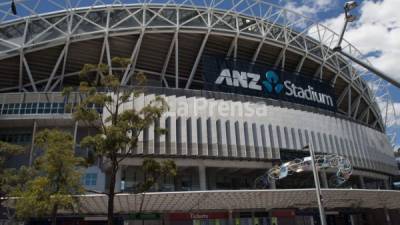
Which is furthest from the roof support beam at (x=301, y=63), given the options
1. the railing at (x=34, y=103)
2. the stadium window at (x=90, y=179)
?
the stadium window at (x=90, y=179)

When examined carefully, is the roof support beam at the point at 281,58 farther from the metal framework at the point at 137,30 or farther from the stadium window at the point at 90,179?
the stadium window at the point at 90,179

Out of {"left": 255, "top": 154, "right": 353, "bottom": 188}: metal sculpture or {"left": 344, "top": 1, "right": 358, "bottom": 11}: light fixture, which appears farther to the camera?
{"left": 255, "top": 154, "right": 353, "bottom": 188}: metal sculpture

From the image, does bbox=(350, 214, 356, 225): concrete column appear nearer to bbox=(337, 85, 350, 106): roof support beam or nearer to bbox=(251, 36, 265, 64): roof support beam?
bbox=(251, 36, 265, 64): roof support beam

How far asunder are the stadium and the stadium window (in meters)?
0.12

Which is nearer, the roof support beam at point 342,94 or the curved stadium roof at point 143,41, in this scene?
the curved stadium roof at point 143,41

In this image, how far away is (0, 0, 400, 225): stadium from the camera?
41.7 m

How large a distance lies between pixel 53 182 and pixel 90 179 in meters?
20.9

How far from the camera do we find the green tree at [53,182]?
838 inches

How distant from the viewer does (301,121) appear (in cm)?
5172

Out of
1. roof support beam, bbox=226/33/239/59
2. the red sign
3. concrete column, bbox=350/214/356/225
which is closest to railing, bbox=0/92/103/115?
the red sign

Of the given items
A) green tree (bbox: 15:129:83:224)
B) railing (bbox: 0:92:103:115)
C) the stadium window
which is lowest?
green tree (bbox: 15:129:83:224)

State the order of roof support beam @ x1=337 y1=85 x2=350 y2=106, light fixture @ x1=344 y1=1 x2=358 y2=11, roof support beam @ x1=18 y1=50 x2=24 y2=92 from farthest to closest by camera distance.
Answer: roof support beam @ x1=337 y1=85 x2=350 y2=106
roof support beam @ x1=18 y1=50 x2=24 y2=92
light fixture @ x1=344 y1=1 x2=358 y2=11

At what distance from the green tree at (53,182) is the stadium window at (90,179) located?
62.4 ft

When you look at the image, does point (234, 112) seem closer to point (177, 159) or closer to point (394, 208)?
point (177, 159)
